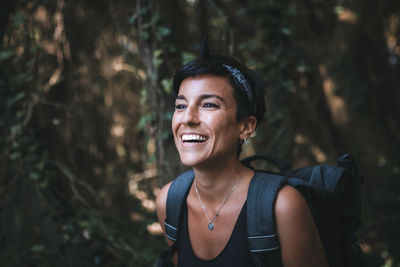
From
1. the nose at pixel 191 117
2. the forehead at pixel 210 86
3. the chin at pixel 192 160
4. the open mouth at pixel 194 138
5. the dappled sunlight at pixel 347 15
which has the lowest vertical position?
the chin at pixel 192 160

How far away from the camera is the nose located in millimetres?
1525

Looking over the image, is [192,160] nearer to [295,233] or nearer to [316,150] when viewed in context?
[295,233]

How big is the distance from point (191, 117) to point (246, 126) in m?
0.29

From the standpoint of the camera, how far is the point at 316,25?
530 centimetres

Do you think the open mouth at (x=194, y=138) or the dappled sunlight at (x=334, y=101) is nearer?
the open mouth at (x=194, y=138)

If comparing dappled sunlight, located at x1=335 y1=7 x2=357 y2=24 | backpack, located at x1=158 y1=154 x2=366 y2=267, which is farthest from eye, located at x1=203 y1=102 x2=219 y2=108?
dappled sunlight, located at x1=335 y1=7 x2=357 y2=24

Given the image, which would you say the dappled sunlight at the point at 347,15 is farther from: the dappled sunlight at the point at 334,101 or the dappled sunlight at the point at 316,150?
the dappled sunlight at the point at 316,150

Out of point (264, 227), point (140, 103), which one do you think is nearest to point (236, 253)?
point (264, 227)

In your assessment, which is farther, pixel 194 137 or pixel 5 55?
pixel 5 55

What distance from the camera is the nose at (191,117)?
1.53m

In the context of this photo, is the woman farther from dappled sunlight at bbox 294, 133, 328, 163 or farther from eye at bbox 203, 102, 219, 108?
dappled sunlight at bbox 294, 133, 328, 163

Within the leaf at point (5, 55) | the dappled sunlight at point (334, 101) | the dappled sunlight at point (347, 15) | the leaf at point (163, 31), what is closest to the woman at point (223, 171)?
the leaf at point (163, 31)

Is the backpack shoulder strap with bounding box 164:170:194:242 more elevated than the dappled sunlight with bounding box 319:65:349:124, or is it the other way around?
the dappled sunlight with bounding box 319:65:349:124

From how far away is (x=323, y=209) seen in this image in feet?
5.04
